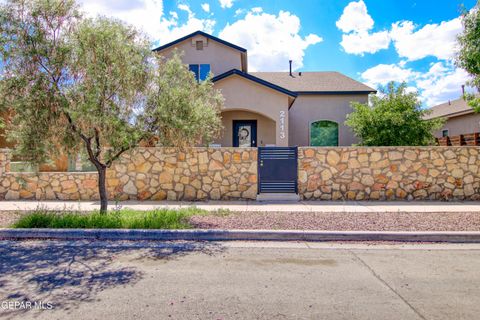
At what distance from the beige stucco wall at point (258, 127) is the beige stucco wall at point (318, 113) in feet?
9.57

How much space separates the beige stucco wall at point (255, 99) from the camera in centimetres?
1539

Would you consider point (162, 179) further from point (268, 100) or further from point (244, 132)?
point (244, 132)

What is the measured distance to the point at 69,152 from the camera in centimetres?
827

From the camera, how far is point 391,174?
11.4 m

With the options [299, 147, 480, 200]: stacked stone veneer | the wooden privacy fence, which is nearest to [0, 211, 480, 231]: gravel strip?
[299, 147, 480, 200]: stacked stone veneer

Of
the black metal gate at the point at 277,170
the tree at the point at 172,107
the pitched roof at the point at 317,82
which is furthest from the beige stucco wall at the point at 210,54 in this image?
the tree at the point at 172,107

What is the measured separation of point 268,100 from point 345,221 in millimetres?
8708

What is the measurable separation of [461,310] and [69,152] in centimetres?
834

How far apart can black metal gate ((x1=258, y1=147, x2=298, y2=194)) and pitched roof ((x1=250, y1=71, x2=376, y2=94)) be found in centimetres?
959

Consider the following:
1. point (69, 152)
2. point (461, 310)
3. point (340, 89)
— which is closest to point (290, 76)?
point (340, 89)

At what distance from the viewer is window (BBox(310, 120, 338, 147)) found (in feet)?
65.4

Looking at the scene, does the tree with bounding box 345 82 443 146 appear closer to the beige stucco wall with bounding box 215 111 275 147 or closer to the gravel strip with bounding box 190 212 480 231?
the beige stucco wall with bounding box 215 111 275 147

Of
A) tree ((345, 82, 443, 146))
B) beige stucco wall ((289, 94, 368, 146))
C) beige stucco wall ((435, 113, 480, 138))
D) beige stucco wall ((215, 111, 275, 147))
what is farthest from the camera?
beige stucco wall ((435, 113, 480, 138))

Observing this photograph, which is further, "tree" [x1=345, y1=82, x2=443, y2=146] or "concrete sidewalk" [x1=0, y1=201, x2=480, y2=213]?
"tree" [x1=345, y1=82, x2=443, y2=146]
